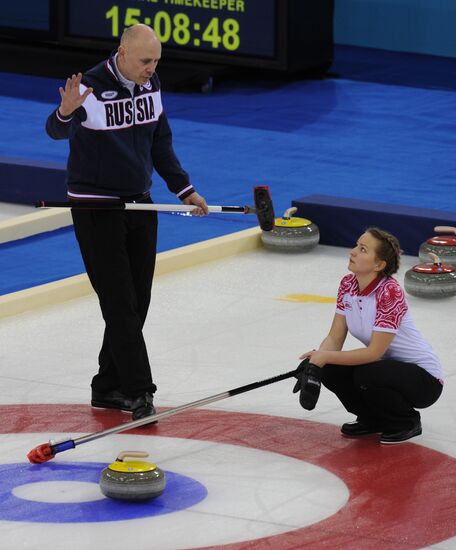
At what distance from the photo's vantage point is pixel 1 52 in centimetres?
1627

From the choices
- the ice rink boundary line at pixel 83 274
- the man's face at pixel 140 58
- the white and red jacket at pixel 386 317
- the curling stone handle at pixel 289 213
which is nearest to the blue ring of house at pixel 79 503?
the white and red jacket at pixel 386 317

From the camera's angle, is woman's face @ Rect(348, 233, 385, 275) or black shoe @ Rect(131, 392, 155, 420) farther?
black shoe @ Rect(131, 392, 155, 420)

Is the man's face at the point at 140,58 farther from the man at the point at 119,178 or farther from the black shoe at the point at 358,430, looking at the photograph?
the black shoe at the point at 358,430

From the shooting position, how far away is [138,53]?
6.48 m

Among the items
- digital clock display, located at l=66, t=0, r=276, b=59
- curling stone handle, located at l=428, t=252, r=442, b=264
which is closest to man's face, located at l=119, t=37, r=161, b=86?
curling stone handle, located at l=428, t=252, r=442, b=264

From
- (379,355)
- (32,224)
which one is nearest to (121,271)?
(379,355)

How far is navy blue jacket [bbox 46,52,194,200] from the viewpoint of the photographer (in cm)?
655

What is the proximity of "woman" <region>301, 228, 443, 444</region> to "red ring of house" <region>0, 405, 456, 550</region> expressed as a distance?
139 millimetres

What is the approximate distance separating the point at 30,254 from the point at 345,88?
594 cm

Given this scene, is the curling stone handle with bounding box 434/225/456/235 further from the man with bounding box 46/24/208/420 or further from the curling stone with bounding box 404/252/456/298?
the man with bounding box 46/24/208/420

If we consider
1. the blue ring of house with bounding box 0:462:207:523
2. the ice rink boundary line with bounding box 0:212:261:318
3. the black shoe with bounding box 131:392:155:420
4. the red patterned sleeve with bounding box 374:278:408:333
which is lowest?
the blue ring of house with bounding box 0:462:207:523

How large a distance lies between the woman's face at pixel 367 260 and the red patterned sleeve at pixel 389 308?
0.27 feet

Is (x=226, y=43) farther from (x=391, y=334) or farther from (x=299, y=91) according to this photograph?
(x=391, y=334)

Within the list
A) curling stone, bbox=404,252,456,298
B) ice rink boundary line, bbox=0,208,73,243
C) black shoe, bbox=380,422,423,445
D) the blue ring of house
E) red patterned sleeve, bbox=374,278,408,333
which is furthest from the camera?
ice rink boundary line, bbox=0,208,73,243
